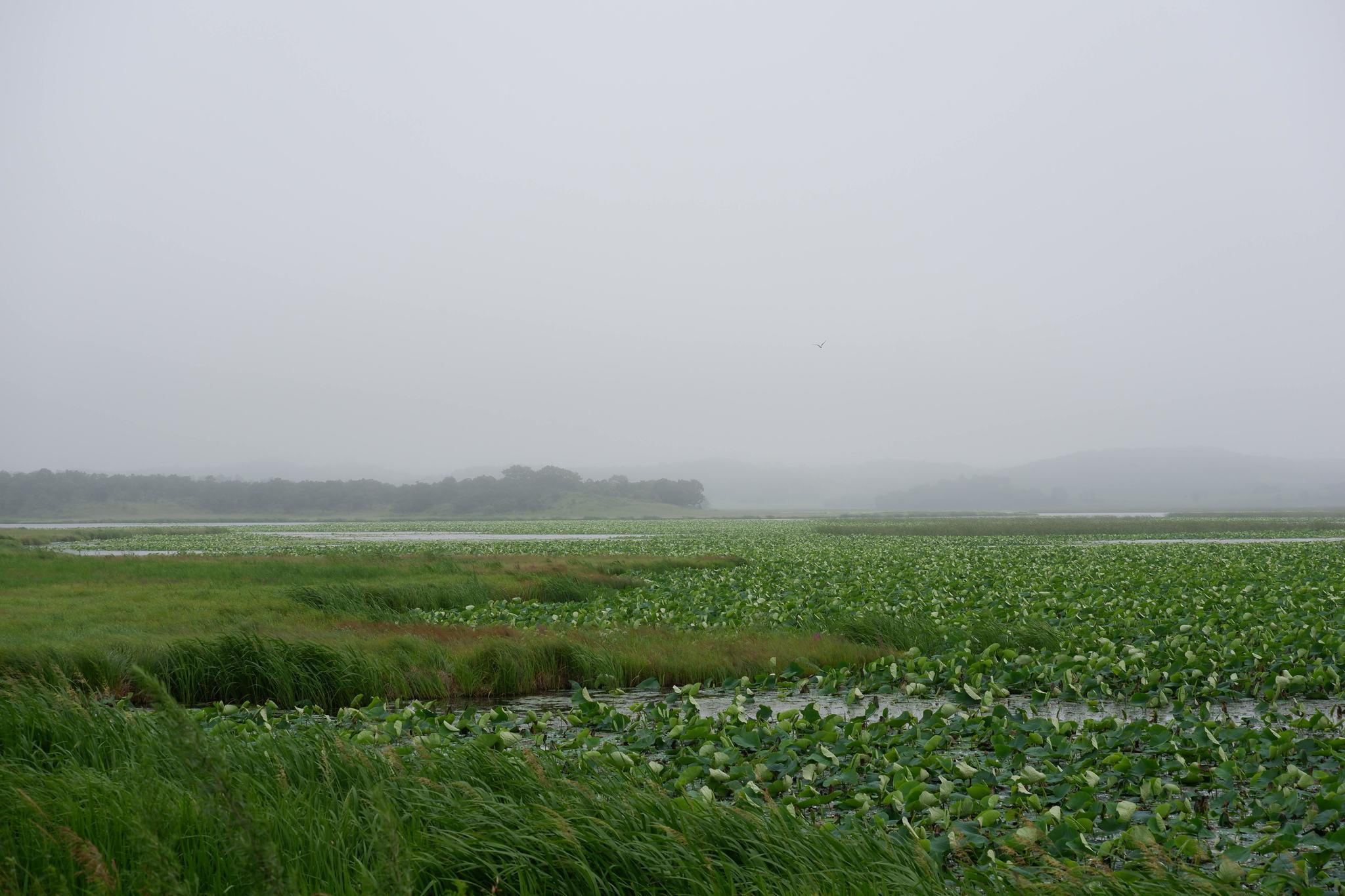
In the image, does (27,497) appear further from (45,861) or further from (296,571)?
(45,861)

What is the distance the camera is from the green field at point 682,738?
15.8 feet

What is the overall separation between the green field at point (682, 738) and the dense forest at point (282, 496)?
162073 mm

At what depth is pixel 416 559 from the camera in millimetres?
27875

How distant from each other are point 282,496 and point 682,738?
197 metres

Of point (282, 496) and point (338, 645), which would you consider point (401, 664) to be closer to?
point (338, 645)

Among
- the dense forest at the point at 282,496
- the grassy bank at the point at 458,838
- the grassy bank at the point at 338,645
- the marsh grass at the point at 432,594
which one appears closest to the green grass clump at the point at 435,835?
the grassy bank at the point at 458,838

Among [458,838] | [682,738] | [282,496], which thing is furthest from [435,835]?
[282,496]

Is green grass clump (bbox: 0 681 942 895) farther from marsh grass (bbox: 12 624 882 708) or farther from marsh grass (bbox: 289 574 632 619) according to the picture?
marsh grass (bbox: 289 574 632 619)

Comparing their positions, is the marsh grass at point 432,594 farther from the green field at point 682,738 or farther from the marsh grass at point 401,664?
the marsh grass at point 401,664

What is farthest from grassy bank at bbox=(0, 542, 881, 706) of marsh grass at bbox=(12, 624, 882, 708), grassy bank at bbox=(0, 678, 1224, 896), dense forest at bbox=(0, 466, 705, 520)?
dense forest at bbox=(0, 466, 705, 520)

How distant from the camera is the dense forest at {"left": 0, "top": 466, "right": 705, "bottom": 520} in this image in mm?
178625

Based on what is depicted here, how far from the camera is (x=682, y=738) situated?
8086 mm

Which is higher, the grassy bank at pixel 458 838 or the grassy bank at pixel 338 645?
the grassy bank at pixel 458 838

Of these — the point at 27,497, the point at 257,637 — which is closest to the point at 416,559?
the point at 257,637
